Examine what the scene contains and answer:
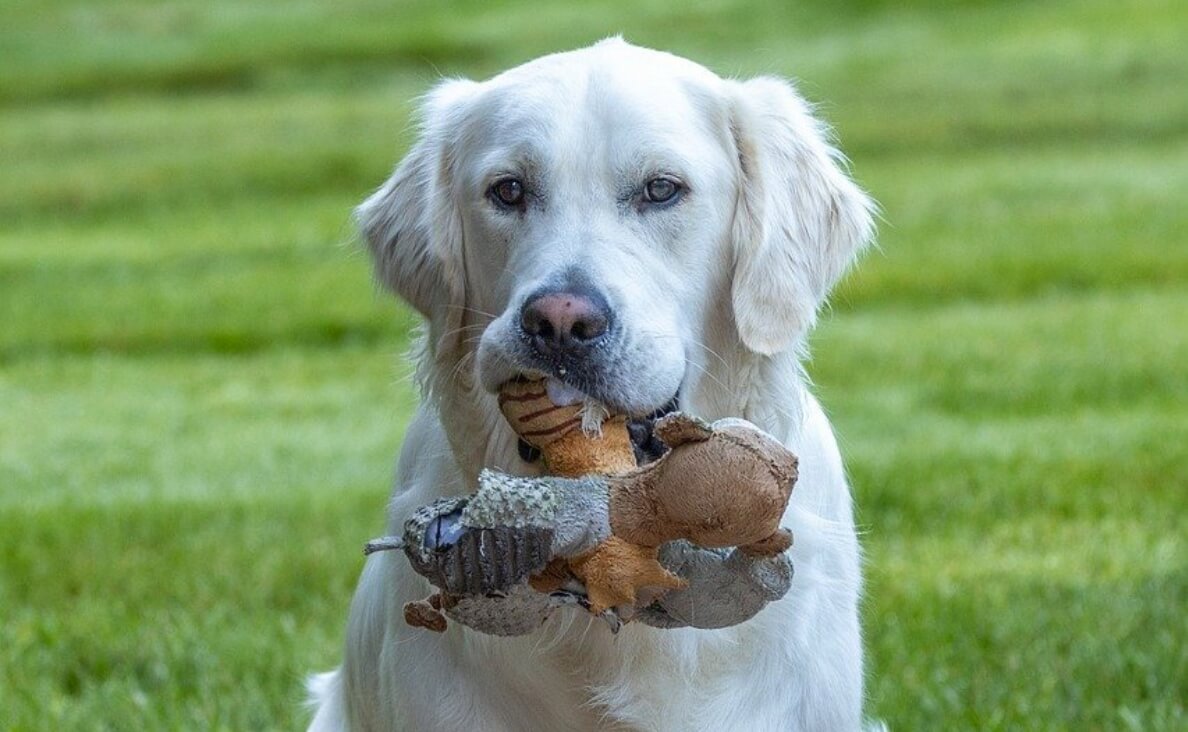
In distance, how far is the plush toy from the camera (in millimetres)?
3035

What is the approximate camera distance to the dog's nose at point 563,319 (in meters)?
3.31

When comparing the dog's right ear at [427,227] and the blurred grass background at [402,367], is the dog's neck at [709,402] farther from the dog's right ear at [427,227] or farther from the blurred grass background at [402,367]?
the blurred grass background at [402,367]

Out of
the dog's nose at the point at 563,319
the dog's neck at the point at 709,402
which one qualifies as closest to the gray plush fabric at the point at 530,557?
the dog's nose at the point at 563,319

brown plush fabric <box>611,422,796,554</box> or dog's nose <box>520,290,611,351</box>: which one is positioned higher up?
dog's nose <box>520,290,611,351</box>

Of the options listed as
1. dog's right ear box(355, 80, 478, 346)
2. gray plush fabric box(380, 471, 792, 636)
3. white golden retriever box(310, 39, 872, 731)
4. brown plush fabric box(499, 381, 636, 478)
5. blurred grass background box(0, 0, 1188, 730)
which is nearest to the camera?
gray plush fabric box(380, 471, 792, 636)

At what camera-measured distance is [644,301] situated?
11.5 feet

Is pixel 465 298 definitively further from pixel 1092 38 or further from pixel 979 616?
pixel 1092 38

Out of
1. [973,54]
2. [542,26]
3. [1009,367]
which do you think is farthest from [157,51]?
[1009,367]

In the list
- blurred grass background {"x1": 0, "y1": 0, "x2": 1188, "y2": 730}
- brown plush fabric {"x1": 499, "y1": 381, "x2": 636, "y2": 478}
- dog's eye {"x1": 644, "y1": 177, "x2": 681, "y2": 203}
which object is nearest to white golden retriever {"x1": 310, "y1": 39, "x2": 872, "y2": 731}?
dog's eye {"x1": 644, "y1": 177, "x2": 681, "y2": 203}

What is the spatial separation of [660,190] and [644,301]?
285 mm

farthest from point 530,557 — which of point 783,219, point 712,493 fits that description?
point 783,219

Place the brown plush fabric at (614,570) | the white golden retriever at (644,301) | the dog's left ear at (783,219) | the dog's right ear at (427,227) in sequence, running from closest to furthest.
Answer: the brown plush fabric at (614,570) < the white golden retriever at (644,301) < the dog's left ear at (783,219) < the dog's right ear at (427,227)

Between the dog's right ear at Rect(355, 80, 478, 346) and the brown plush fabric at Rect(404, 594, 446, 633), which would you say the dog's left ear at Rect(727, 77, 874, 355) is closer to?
the dog's right ear at Rect(355, 80, 478, 346)

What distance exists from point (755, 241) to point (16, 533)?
14.6ft
